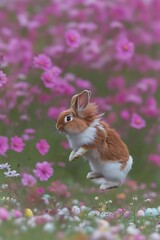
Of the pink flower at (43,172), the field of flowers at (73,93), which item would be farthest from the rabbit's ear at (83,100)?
the pink flower at (43,172)

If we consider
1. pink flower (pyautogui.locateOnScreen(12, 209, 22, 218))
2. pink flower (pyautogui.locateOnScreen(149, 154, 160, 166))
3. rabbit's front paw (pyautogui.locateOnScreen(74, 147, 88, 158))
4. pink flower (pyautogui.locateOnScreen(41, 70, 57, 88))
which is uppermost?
pink flower (pyautogui.locateOnScreen(149, 154, 160, 166))

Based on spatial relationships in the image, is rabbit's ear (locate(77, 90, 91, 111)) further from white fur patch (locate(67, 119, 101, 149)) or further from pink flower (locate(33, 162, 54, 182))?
pink flower (locate(33, 162, 54, 182))

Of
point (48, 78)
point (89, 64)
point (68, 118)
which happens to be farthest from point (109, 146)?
point (89, 64)

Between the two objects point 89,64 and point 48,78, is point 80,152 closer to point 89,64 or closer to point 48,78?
point 48,78

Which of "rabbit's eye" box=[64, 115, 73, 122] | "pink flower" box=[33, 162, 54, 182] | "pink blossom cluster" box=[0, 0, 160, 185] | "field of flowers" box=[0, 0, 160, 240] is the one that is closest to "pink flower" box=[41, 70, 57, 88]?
"field of flowers" box=[0, 0, 160, 240]

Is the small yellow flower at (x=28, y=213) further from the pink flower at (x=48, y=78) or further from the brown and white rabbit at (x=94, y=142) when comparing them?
the pink flower at (x=48, y=78)

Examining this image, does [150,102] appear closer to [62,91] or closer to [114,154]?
[62,91]

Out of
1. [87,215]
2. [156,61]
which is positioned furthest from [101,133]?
[156,61]
